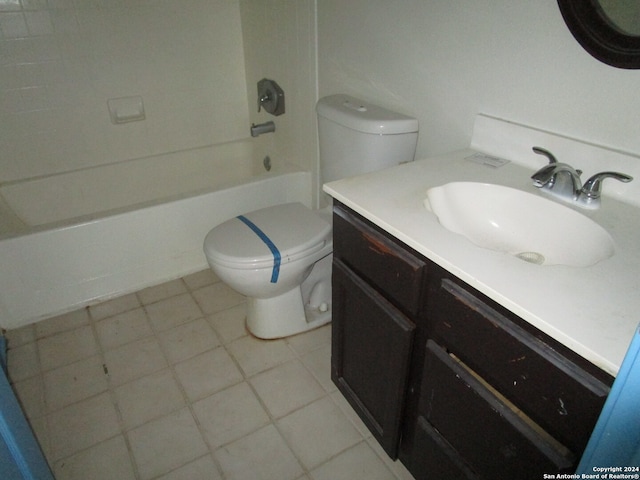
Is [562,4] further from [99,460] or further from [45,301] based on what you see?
[45,301]

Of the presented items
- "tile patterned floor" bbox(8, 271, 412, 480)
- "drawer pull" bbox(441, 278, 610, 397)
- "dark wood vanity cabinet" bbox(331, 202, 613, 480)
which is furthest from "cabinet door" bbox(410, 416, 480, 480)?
"drawer pull" bbox(441, 278, 610, 397)

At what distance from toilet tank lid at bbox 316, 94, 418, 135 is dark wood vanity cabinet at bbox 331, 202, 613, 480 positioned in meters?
0.43

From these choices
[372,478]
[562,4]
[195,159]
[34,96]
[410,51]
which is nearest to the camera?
[562,4]

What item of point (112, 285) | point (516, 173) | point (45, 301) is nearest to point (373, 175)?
point (516, 173)

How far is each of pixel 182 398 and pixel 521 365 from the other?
1.21m

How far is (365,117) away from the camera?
1451 millimetres

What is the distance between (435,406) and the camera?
100 centimetres

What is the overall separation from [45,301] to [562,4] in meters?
2.09

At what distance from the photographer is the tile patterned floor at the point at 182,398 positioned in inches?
53.1

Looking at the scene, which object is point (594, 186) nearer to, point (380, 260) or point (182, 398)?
point (380, 260)

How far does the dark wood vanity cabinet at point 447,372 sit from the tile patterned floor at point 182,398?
21cm
